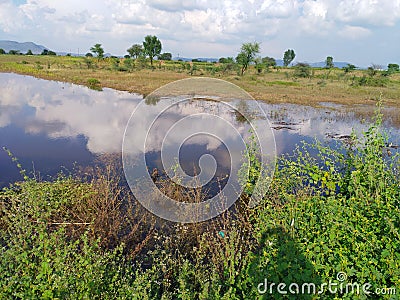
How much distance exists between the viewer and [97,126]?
1272 cm

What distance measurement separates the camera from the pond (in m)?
8.75

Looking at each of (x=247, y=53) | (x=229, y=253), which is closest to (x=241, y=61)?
(x=247, y=53)

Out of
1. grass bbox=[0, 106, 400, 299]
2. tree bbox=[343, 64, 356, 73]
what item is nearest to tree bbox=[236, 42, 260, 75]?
tree bbox=[343, 64, 356, 73]

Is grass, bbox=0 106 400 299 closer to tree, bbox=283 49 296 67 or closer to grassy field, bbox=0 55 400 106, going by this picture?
grassy field, bbox=0 55 400 106

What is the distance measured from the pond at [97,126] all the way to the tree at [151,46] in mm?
30232

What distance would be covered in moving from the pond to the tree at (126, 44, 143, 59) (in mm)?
33115

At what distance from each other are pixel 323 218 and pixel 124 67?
38.8 meters

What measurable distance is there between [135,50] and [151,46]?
4908 millimetres

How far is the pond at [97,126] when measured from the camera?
28.7 feet

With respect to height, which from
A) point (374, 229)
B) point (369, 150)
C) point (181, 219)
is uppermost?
point (369, 150)

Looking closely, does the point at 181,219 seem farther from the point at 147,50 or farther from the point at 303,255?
the point at 147,50

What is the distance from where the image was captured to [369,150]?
484 centimetres

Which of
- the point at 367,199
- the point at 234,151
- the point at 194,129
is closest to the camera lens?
the point at 367,199

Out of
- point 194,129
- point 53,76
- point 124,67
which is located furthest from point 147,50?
point 194,129
